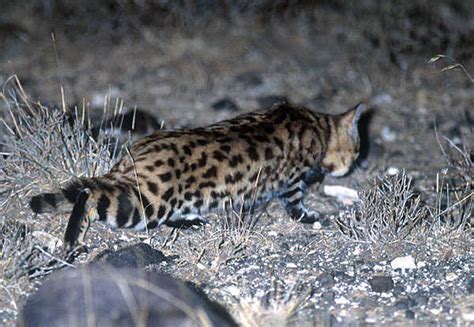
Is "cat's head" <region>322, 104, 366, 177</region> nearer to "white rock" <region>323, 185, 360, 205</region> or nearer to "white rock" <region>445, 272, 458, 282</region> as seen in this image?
"white rock" <region>323, 185, 360, 205</region>

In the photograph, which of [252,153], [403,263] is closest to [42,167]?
[252,153]

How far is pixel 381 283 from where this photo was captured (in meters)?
6.29

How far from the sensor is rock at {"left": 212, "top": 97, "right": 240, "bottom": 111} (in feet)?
32.7

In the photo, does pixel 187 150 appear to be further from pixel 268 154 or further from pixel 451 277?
pixel 451 277

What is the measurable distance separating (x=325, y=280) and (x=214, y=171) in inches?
45.7

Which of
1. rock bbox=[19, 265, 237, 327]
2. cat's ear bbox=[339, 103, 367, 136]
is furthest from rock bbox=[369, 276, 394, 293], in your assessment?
cat's ear bbox=[339, 103, 367, 136]

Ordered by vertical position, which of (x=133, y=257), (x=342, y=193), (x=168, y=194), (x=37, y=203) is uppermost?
(x=37, y=203)

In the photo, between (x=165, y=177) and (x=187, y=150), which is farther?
(x=187, y=150)

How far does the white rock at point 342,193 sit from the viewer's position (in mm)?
8039

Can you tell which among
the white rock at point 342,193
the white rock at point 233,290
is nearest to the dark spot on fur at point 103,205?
the white rock at point 233,290

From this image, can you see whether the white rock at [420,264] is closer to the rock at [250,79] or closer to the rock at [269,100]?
the rock at [269,100]

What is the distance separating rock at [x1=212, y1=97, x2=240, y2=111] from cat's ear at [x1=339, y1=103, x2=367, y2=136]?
1775mm

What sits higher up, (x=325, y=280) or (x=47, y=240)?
(x=47, y=240)

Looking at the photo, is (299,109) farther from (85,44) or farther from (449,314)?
(85,44)
